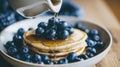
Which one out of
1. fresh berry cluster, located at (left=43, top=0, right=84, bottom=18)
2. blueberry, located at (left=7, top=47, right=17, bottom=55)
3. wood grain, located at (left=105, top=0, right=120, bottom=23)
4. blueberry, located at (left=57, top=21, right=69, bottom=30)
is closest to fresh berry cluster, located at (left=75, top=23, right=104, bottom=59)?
blueberry, located at (left=57, top=21, right=69, bottom=30)

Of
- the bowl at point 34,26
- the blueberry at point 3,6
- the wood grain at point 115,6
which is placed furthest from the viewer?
the wood grain at point 115,6

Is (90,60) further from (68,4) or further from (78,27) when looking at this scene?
(68,4)

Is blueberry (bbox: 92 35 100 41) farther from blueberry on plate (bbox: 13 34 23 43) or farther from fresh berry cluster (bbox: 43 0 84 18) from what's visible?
fresh berry cluster (bbox: 43 0 84 18)

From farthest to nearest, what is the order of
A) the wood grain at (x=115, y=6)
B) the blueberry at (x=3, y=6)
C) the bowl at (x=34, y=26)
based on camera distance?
the wood grain at (x=115, y=6)
the blueberry at (x=3, y=6)
the bowl at (x=34, y=26)

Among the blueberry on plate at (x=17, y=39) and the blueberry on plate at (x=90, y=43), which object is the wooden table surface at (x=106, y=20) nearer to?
the blueberry on plate at (x=90, y=43)

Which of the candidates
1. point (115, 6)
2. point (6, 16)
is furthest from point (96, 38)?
point (115, 6)

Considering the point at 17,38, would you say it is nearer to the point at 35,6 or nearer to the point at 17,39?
the point at 17,39

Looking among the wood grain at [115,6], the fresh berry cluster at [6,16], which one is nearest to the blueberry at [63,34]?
the fresh berry cluster at [6,16]
